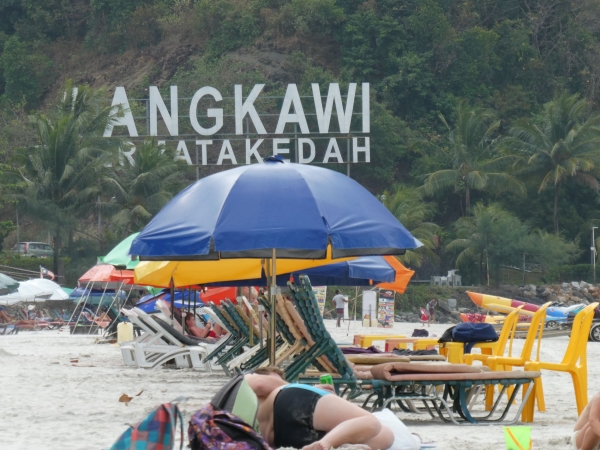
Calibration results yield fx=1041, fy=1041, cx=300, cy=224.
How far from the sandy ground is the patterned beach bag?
1.41 m

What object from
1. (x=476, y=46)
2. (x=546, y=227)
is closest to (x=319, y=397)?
(x=546, y=227)

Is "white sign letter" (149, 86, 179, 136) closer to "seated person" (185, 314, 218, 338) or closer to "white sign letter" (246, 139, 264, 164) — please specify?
"white sign letter" (246, 139, 264, 164)

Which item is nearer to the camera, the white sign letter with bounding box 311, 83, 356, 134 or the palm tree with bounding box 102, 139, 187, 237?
the palm tree with bounding box 102, 139, 187, 237

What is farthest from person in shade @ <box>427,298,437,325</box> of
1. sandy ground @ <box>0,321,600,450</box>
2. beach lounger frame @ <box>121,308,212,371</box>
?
beach lounger frame @ <box>121,308,212,371</box>

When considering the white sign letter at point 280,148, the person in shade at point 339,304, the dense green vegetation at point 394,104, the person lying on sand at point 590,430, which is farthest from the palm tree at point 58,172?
the person lying on sand at point 590,430

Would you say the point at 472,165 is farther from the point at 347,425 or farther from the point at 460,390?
the point at 347,425

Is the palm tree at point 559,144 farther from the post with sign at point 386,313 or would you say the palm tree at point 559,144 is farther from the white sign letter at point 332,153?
the post with sign at point 386,313

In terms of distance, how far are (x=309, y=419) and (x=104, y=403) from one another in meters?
3.56

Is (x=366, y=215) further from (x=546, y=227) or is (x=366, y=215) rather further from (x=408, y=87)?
(x=408, y=87)

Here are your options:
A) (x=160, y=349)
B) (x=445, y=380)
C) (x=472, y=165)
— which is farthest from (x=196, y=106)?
(x=445, y=380)

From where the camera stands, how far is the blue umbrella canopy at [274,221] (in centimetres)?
655

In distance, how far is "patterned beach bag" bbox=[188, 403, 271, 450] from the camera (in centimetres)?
423

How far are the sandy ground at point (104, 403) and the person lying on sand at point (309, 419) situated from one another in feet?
2.59

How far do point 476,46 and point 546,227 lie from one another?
11.9 meters
